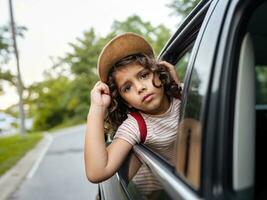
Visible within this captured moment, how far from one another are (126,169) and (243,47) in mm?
1056

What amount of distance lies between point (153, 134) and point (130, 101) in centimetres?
18

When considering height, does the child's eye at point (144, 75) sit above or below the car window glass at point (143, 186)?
above

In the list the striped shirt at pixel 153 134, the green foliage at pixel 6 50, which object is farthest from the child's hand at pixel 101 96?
the green foliage at pixel 6 50

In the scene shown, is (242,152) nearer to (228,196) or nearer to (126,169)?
(228,196)

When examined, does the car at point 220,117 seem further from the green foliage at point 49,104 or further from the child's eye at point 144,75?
the green foliage at point 49,104

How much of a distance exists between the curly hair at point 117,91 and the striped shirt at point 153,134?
0.46 ft

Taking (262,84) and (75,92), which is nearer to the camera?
(262,84)

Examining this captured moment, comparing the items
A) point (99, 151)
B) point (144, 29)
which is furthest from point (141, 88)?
point (144, 29)

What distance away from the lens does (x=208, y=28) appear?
148 cm

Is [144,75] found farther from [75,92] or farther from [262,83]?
[75,92]

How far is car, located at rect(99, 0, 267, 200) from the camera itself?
45.7 inches

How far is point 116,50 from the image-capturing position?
2010 millimetres

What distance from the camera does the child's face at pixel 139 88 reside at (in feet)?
6.30

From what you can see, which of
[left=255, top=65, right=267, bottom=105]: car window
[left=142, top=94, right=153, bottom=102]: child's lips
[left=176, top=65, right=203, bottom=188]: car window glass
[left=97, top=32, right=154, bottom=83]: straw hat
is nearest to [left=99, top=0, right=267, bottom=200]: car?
[left=176, top=65, right=203, bottom=188]: car window glass
